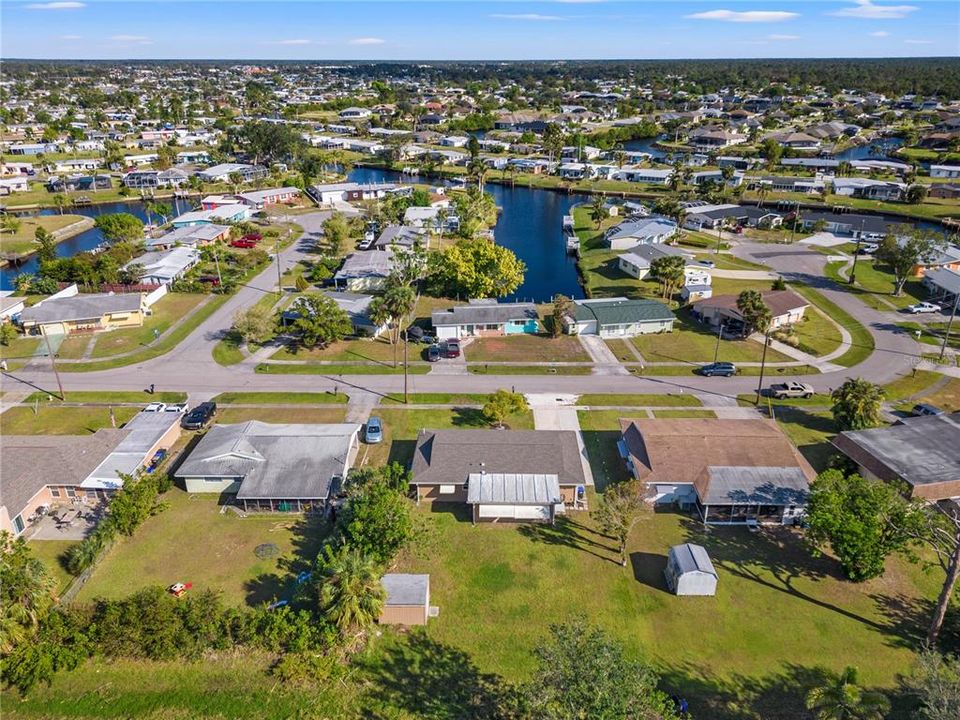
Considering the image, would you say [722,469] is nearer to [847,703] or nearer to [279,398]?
[847,703]

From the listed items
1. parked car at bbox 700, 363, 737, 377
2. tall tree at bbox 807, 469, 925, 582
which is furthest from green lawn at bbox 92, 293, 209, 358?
tall tree at bbox 807, 469, 925, 582

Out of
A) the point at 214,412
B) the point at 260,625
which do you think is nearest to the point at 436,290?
the point at 214,412

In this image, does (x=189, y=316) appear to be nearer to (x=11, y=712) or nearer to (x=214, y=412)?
(x=214, y=412)

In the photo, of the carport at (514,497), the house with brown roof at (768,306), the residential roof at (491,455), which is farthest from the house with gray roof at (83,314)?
the house with brown roof at (768,306)

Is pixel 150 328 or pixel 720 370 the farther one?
pixel 150 328

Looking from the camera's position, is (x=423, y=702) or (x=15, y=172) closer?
(x=423, y=702)

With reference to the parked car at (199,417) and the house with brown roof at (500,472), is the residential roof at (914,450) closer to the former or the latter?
the house with brown roof at (500,472)

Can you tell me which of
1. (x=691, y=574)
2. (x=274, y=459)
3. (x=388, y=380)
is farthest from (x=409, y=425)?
(x=691, y=574)
